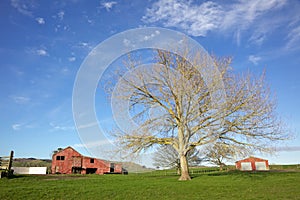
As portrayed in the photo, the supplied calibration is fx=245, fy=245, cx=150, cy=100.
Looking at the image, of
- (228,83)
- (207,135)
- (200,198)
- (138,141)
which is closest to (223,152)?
(207,135)

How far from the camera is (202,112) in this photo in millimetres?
19234

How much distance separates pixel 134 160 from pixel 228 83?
958cm

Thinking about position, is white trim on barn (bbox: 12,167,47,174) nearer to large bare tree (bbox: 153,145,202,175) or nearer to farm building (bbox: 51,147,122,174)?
farm building (bbox: 51,147,122,174)

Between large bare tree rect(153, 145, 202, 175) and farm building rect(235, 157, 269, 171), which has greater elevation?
large bare tree rect(153, 145, 202, 175)

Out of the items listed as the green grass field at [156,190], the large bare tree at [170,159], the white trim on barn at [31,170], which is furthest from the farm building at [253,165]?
the green grass field at [156,190]

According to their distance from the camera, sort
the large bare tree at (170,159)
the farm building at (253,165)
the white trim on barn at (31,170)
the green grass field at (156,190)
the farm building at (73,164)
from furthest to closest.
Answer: the farm building at (253,165), the farm building at (73,164), the large bare tree at (170,159), the white trim on barn at (31,170), the green grass field at (156,190)

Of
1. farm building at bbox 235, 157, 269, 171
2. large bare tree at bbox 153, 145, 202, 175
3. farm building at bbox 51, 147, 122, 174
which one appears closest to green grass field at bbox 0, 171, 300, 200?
large bare tree at bbox 153, 145, 202, 175

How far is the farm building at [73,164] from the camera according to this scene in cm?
4697

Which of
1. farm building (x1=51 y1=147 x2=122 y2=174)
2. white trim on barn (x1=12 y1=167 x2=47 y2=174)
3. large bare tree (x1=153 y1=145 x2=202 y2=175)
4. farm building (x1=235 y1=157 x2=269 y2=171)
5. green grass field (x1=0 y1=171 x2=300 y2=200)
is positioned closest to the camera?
green grass field (x1=0 y1=171 x2=300 y2=200)

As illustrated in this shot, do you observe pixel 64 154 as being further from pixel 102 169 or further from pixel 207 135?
pixel 207 135

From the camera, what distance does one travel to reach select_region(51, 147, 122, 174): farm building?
4697 cm

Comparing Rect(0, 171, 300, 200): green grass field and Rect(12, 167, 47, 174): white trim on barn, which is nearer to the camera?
Rect(0, 171, 300, 200): green grass field

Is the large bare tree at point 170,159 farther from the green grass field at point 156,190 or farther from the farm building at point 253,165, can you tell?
the green grass field at point 156,190

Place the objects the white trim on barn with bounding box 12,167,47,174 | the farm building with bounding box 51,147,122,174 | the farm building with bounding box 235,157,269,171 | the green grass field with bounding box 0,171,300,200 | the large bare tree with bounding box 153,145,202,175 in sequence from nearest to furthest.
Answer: the green grass field with bounding box 0,171,300,200 < the white trim on barn with bounding box 12,167,47,174 < the large bare tree with bounding box 153,145,202,175 < the farm building with bounding box 51,147,122,174 < the farm building with bounding box 235,157,269,171
